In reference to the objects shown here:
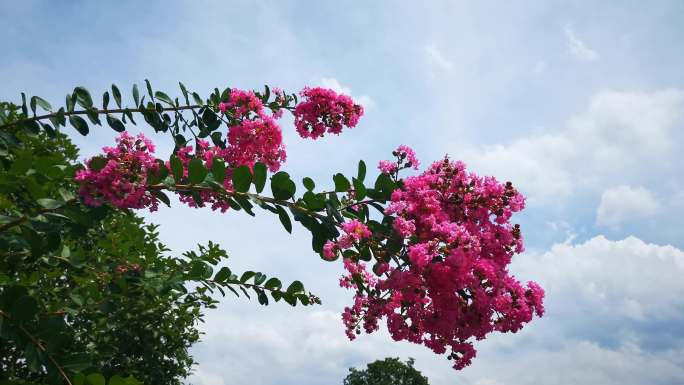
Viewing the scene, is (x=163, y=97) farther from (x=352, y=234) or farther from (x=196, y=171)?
(x=352, y=234)

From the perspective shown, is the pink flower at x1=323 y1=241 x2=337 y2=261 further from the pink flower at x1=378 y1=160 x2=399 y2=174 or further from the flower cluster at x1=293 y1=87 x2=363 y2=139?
the flower cluster at x1=293 y1=87 x2=363 y2=139

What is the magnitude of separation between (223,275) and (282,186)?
1448 mm

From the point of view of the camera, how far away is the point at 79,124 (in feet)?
13.6

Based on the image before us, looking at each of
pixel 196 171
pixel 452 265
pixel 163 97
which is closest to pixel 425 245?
pixel 452 265

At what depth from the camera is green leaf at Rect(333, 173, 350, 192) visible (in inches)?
129

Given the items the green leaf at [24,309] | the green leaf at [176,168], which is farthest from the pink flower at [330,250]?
the green leaf at [24,309]

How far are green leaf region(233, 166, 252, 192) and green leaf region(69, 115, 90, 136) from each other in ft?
6.13

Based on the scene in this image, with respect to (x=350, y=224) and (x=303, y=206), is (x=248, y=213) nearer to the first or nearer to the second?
(x=303, y=206)

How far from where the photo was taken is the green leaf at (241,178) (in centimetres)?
301

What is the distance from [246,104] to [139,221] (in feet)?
11.8

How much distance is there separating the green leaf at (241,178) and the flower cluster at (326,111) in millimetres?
1701

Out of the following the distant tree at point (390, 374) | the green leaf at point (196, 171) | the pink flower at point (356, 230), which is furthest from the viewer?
the distant tree at point (390, 374)

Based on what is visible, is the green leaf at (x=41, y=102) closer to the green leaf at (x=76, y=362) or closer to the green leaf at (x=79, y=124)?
the green leaf at (x=79, y=124)

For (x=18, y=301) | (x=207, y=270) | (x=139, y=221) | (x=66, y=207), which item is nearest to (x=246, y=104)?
(x=207, y=270)
